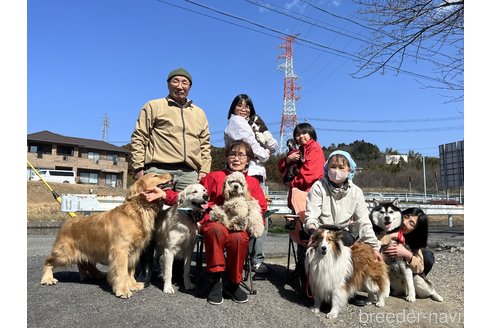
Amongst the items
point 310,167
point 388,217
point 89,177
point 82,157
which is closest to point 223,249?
point 310,167

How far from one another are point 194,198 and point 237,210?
507 millimetres

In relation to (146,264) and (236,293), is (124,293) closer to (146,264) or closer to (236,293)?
(146,264)

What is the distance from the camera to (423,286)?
412 centimetres

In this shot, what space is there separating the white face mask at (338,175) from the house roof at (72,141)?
4302cm

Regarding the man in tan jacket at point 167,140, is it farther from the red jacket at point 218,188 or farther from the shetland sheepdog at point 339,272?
the shetland sheepdog at point 339,272

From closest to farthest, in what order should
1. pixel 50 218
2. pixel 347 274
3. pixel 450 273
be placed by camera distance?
pixel 347 274 → pixel 450 273 → pixel 50 218

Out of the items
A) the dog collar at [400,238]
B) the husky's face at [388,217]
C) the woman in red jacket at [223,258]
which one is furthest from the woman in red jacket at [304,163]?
the dog collar at [400,238]

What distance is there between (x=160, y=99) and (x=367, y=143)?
181 feet

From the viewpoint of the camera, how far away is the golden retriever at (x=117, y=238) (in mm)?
3965

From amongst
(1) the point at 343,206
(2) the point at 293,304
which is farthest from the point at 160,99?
(2) the point at 293,304

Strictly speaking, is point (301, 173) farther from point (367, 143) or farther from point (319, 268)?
point (367, 143)

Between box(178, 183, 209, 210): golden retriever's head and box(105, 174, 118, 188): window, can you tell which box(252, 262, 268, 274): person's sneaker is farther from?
box(105, 174, 118, 188): window

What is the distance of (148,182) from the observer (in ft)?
13.6

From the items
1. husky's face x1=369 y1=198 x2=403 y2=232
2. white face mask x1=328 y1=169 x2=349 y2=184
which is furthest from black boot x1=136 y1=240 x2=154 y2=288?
husky's face x1=369 y1=198 x2=403 y2=232
